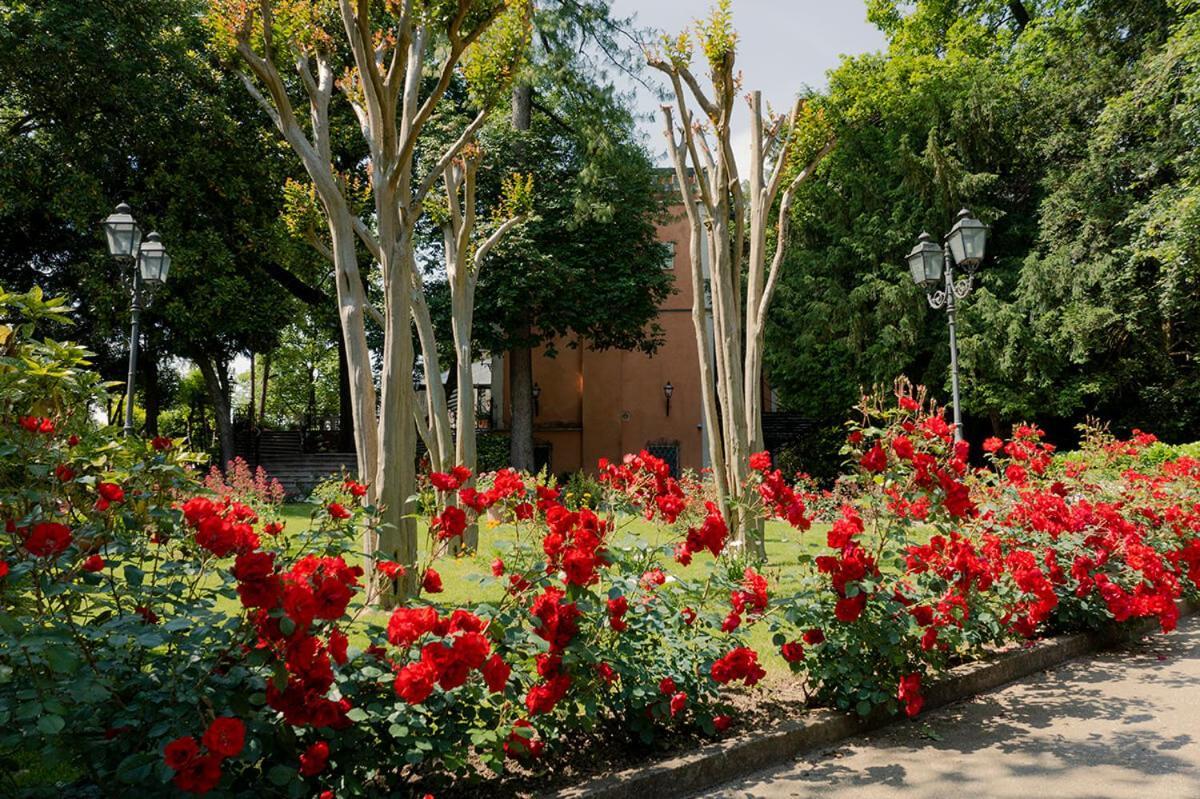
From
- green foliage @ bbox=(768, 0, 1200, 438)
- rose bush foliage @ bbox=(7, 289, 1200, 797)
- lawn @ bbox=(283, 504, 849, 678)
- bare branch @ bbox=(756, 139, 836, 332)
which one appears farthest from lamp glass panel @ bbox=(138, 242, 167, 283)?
green foliage @ bbox=(768, 0, 1200, 438)

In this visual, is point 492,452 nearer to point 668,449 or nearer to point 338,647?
point 668,449

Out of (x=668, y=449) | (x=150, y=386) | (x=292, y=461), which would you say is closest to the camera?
(x=150, y=386)

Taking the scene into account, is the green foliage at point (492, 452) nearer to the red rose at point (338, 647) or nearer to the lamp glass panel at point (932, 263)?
the lamp glass panel at point (932, 263)

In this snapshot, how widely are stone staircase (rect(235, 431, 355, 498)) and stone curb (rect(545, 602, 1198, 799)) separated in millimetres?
14758

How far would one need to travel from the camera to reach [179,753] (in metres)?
1.99

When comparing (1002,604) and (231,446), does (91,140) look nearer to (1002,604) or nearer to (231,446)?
(231,446)

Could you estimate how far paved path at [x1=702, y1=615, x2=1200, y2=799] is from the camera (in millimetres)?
3234

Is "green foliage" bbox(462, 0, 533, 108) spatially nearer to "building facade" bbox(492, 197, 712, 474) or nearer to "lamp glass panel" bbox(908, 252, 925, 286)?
"lamp glass panel" bbox(908, 252, 925, 286)

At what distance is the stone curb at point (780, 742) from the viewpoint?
3.07 m

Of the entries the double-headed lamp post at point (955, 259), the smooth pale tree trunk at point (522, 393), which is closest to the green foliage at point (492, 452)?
the smooth pale tree trunk at point (522, 393)

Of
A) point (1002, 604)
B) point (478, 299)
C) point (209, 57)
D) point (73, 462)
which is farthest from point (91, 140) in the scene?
point (1002, 604)

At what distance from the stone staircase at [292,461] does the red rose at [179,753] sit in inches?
616

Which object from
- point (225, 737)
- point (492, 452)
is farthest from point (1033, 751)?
point (492, 452)

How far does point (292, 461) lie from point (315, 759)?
21412 millimetres
